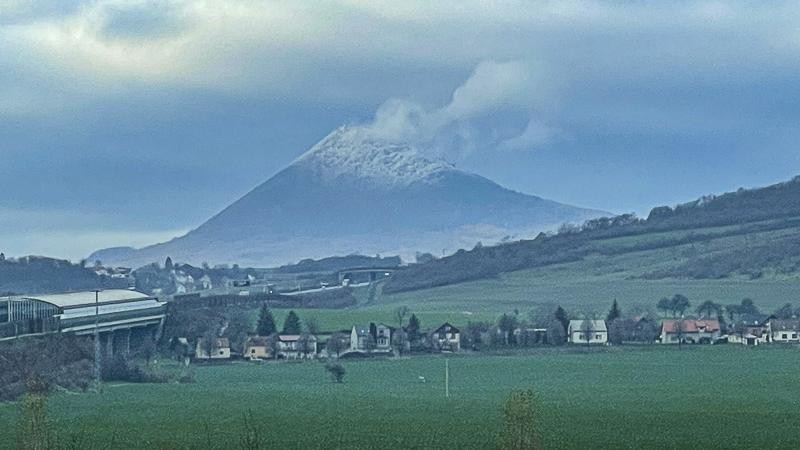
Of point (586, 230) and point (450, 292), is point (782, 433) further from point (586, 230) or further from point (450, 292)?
point (586, 230)

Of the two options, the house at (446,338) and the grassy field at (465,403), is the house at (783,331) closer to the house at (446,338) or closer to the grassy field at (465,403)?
the grassy field at (465,403)

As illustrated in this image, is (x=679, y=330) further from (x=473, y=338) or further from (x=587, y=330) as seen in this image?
(x=473, y=338)

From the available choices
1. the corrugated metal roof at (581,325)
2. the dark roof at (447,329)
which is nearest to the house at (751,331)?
the corrugated metal roof at (581,325)

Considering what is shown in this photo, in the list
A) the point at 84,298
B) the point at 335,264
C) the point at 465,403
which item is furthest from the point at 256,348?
the point at 335,264

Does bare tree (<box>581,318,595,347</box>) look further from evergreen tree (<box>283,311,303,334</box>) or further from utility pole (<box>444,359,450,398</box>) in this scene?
evergreen tree (<box>283,311,303,334</box>)

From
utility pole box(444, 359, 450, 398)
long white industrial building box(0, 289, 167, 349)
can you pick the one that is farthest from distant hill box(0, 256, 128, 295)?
utility pole box(444, 359, 450, 398)
